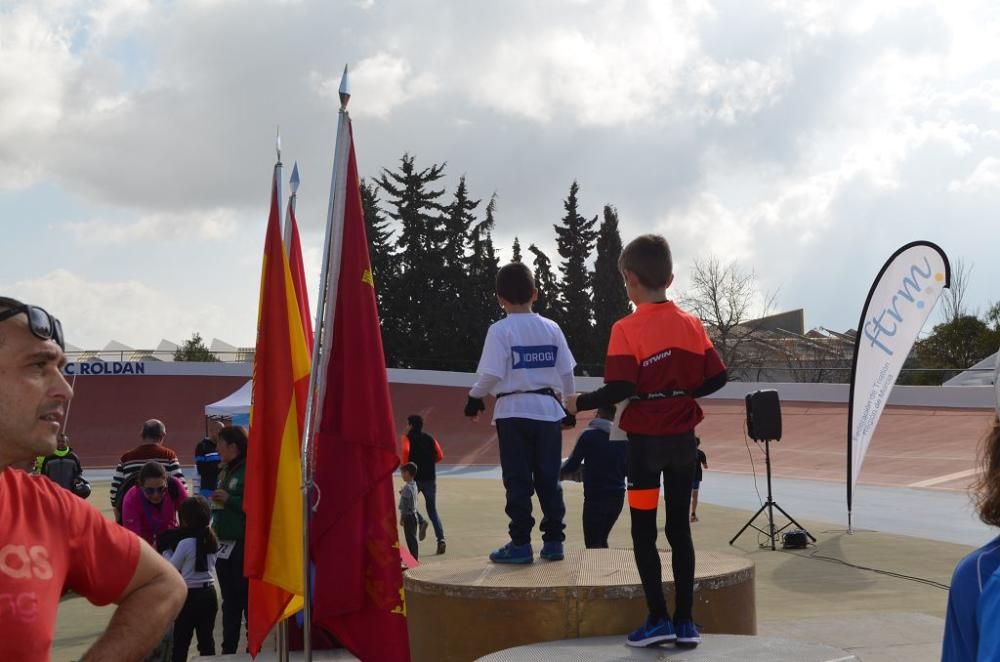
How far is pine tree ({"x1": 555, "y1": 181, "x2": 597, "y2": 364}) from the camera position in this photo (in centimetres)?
6047

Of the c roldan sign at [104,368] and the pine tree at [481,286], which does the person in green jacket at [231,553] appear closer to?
the c roldan sign at [104,368]

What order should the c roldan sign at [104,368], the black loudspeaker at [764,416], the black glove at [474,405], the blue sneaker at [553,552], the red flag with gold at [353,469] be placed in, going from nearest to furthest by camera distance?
the red flag with gold at [353,469]
the black glove at [474,405]
the blue sneaker at [553,552]
the black loudspeaker at [764,416]
the c roldan sign at [104,368]

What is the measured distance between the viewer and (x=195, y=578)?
6.90 meters

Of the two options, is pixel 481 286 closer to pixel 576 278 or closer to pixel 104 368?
pixel 576 278

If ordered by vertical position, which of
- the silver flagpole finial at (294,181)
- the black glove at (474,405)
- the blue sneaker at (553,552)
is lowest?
the blue sneaker at (553,552)

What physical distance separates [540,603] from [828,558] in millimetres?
7606

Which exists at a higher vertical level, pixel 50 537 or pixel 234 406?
pixel 234 406

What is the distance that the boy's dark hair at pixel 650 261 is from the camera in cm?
500

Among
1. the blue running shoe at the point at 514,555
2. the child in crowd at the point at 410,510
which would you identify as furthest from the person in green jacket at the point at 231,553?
the child in crowd at the point at 410,510

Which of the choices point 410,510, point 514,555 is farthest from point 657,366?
point 410,510

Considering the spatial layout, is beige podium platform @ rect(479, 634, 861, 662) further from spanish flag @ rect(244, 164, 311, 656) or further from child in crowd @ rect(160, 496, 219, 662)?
child in crowd @ rect(160, 496, 219, 662)

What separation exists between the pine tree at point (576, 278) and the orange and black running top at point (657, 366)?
53.5 metres

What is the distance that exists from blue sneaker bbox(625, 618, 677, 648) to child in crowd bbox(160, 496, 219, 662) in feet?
11.2

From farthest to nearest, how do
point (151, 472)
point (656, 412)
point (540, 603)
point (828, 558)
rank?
1. point (828, 558)
2. point (151, 472)
3. point (540, 603)
4. point (656, 412)
